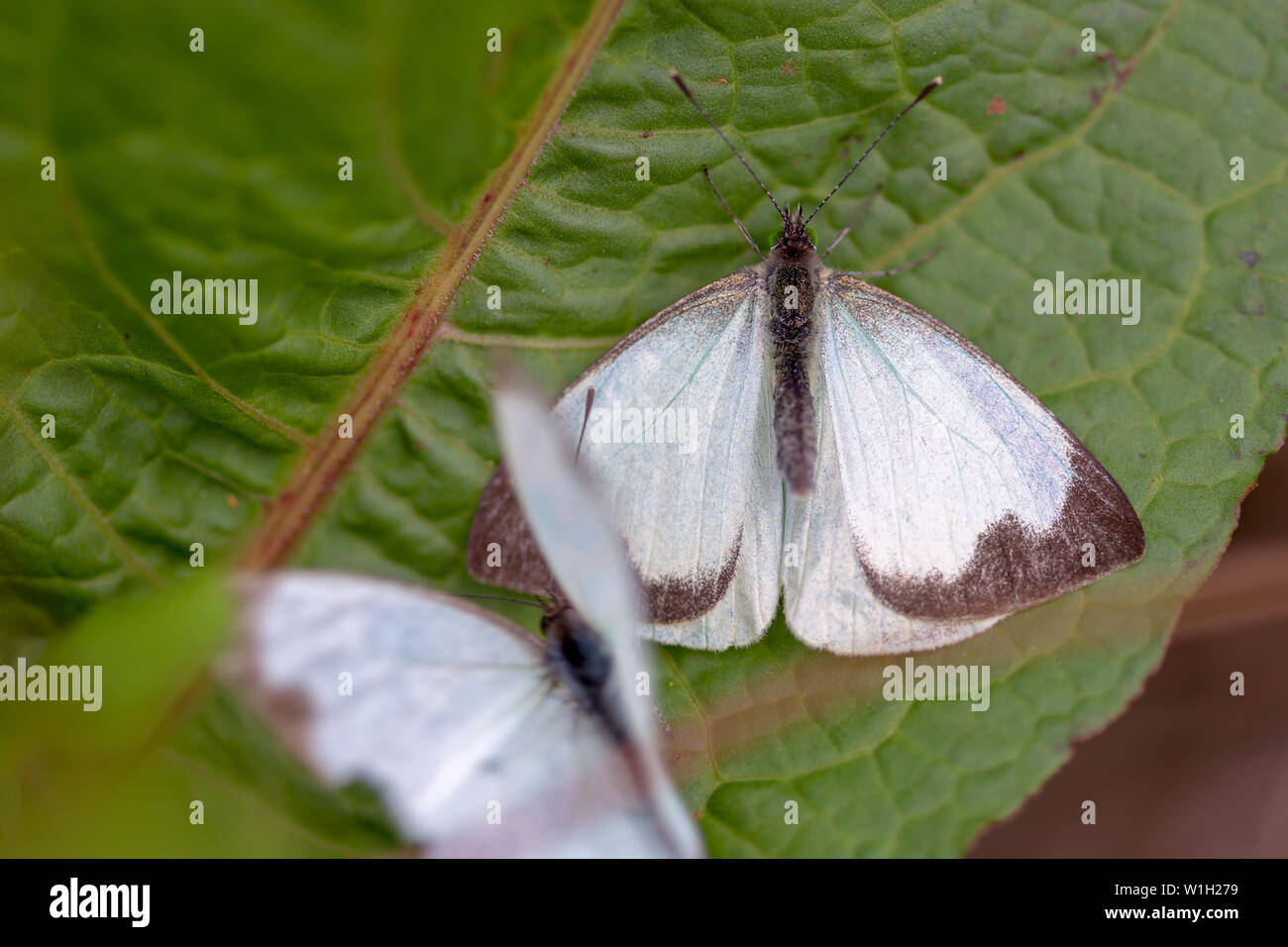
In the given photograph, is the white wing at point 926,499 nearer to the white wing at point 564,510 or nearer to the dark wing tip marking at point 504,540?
the dark wing tip marking at point 504,540

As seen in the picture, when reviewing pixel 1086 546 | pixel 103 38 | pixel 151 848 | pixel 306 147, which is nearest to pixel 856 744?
pixel 1086 546

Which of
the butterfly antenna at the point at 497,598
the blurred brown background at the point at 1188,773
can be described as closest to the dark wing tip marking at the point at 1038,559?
the butterfly antenna at the point at 497,598

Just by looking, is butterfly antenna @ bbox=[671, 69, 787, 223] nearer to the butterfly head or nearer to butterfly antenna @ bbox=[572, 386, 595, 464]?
the butterfly head

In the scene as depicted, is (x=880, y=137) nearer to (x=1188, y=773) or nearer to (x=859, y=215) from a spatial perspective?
(x=859, y=215)

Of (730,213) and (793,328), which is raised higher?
(730,213)

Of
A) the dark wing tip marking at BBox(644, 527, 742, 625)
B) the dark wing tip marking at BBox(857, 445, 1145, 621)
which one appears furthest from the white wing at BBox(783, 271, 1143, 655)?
the dark wing tip marking at BBox(644, 527, 742, 625)

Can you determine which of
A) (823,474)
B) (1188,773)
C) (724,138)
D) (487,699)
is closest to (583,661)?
(487,699)
